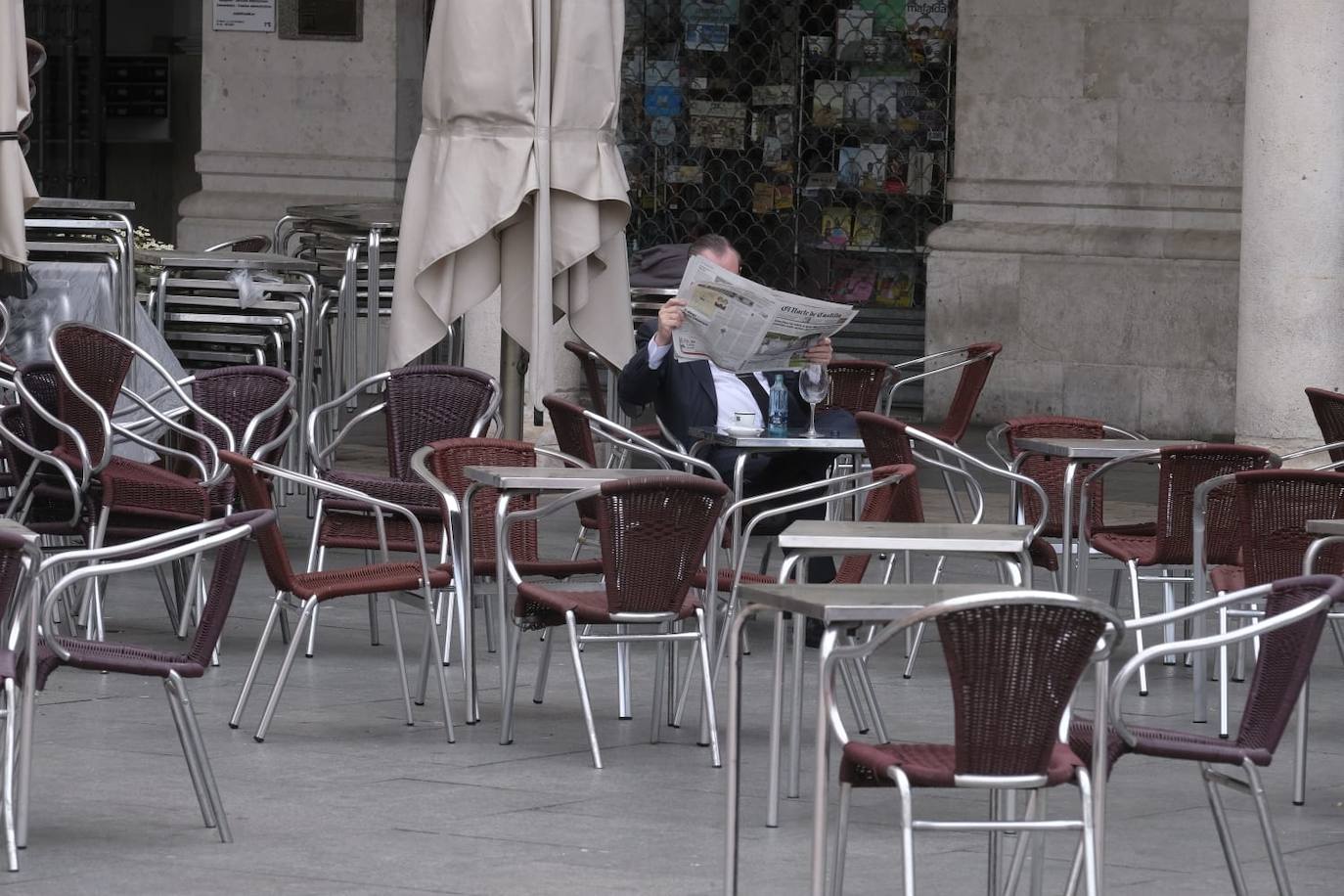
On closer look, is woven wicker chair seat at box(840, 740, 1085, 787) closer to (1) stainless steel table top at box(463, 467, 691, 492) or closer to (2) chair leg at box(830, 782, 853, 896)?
(2) chair leg at box(830, 782, 853, 896)

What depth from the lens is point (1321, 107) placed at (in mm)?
11461

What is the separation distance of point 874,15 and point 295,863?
38.9ft

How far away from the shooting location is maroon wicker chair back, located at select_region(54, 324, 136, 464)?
8.24 metres

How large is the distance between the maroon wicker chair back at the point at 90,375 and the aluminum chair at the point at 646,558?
2052 mm

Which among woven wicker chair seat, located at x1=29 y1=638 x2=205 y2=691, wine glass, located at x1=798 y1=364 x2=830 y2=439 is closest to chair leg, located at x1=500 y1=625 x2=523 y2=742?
woven wicker chair seat, located at x1=29 y1=638 x2=205 y2=691

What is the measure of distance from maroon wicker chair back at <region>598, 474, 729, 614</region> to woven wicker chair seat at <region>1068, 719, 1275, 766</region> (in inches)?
62.6

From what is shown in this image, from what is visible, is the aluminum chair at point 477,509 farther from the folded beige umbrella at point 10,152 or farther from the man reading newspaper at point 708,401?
the folded beige umbrella at point 10,152

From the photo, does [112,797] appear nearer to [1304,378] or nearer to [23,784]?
[23,784]

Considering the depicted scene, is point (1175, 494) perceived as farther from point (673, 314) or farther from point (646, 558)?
point (646, 558)

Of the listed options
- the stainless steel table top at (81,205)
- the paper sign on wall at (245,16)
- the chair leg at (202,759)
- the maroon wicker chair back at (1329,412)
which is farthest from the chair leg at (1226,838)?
the paper sign on wall at (245,16)

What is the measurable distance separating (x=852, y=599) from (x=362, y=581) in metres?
2.57

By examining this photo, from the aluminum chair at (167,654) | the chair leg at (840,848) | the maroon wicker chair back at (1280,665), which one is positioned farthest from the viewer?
the aluminum chair at (167,654)

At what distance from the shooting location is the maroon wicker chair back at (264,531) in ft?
22.3

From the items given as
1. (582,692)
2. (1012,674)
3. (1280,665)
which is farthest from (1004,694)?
(582,692)
